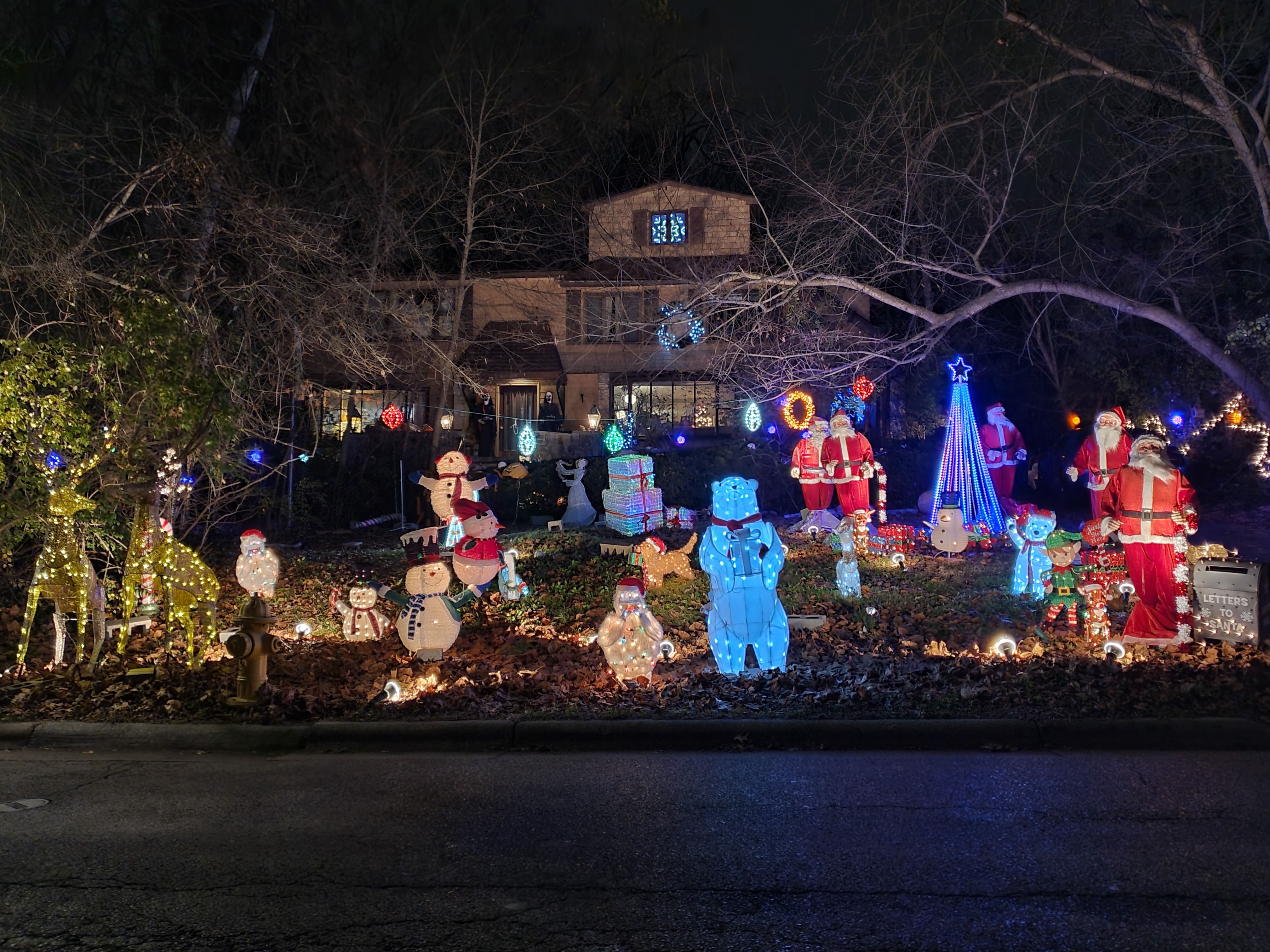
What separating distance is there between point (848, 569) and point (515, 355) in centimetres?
2180

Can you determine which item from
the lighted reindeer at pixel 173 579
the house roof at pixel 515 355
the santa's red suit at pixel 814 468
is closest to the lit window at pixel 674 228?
the santa's red suit at pixel 814 468

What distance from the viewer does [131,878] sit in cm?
436

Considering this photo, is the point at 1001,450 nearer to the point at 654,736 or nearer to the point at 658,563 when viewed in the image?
the point at 658,563

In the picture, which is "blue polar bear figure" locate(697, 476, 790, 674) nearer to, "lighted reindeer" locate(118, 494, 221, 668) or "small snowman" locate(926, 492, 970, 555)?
"lighted reindeer" locate(118, 494, 221, 668)

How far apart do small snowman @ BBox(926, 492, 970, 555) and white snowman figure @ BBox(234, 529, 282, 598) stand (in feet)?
27.4

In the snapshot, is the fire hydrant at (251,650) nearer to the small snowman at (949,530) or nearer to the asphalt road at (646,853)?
the asphalt road at (646,853)

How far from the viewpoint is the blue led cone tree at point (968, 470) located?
1416 cm

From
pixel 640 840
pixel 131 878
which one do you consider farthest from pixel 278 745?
pixel 640 840

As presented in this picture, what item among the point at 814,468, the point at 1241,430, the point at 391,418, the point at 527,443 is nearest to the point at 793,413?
the point at 527,443

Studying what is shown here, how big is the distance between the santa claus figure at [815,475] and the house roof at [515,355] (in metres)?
17.1

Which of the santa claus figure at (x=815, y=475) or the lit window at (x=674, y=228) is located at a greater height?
the lit window at (x=674, y=228)

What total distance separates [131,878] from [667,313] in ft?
27.6

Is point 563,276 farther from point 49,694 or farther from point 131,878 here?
point 131,878

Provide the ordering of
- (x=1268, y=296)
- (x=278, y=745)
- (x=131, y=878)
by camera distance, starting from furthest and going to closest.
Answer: (x=1268, y=296)
(x=278, y=745)
(x=131, y=878)
